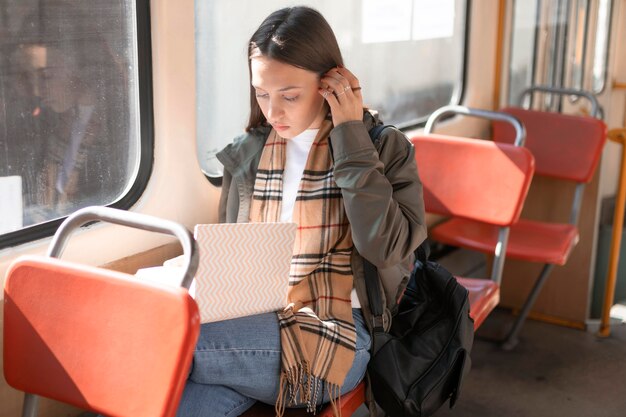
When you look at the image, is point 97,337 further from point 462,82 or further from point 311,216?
point 462,82

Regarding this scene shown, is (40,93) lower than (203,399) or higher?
higher

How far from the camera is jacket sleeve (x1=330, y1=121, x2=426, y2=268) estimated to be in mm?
1938

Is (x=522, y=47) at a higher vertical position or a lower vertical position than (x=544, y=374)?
higher

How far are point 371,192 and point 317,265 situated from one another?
9.9 inches

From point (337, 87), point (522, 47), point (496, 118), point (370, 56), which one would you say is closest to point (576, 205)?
point (496, 118)

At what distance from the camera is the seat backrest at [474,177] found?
289 centimetres

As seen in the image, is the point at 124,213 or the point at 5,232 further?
the point at 5,232

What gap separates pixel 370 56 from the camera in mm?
3410

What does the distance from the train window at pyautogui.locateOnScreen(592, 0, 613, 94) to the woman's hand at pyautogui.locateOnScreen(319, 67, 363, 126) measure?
4.26 meters

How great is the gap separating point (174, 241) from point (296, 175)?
432 millimetres

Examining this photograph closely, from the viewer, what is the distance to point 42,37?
1.97 meters

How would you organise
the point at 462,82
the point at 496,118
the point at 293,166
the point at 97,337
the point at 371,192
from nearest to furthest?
1. the point at 97,337
2. the point at 371,192
3. the point at 293,166
4. the point at 496,118
5. the point at 462,82

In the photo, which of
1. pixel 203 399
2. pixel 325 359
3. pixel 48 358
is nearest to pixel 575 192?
pixel 325 359

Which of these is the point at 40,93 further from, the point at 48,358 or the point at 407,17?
the point at 407,17
